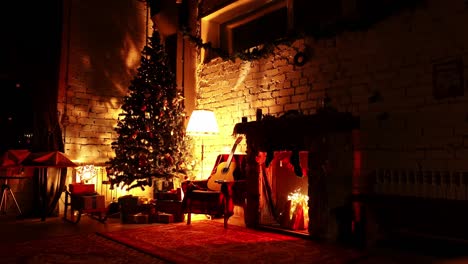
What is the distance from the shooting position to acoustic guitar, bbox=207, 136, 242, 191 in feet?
20.3

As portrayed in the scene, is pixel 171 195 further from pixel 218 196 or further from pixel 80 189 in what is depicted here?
pixel 80 189

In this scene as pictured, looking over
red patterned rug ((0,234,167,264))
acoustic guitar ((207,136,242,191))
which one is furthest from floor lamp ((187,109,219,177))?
red patterned rug ((0,234,167,264))

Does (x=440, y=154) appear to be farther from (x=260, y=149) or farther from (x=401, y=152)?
(x=260, y=149)

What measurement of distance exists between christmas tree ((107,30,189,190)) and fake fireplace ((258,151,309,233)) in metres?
1.73

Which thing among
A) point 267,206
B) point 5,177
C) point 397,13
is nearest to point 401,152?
point 397,13

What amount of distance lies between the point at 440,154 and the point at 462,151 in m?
0.22

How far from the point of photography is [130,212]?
6.17 meters

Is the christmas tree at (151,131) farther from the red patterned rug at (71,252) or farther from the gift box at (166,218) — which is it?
the red patterned rug at (71,252)

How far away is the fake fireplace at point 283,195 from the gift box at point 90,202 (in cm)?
232

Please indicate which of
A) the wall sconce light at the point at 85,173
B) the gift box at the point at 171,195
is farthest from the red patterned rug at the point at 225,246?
the wall sconce light at the point at 85,173

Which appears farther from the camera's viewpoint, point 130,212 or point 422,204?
point 130,212

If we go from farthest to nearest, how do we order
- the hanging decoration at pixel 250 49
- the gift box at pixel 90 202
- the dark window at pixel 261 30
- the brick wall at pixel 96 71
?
the brick wall at pixel 96 71 < the dark window at pixel 261 30 < the hanging decoration at pixel 250 49 < the gift box at pixel 90 202

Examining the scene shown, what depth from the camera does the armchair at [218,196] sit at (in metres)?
5.53

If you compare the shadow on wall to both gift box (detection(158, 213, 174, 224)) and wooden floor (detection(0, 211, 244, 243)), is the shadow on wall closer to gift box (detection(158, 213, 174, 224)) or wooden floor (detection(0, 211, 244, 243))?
wooden floor (detection(0, 211, 244, 243))
